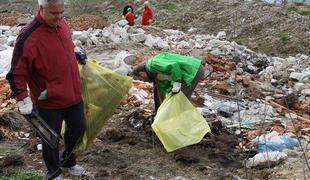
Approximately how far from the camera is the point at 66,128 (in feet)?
15.0

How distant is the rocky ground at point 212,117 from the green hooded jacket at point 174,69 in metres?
0.46

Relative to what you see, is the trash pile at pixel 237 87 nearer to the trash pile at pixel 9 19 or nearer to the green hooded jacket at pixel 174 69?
the green hooded jacket at pixel 174 69

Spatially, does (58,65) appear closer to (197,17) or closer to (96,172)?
(96,172)

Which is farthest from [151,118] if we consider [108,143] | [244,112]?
[244,112]

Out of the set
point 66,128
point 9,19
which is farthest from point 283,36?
point 66,128

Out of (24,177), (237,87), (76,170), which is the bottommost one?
(237,87)

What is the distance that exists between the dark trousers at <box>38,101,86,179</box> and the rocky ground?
0.58ft

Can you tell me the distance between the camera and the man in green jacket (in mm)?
5508

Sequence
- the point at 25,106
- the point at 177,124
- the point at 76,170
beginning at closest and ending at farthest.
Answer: the point at 25,106 < the point at 76,170 < the point at 177,124

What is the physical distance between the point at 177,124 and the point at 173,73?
1.95 ft

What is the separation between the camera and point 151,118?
20.8 ft

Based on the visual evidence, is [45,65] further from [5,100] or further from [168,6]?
[168,6]

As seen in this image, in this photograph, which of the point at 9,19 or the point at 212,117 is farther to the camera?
the point at 9,19

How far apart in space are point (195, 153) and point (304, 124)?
1926mm
